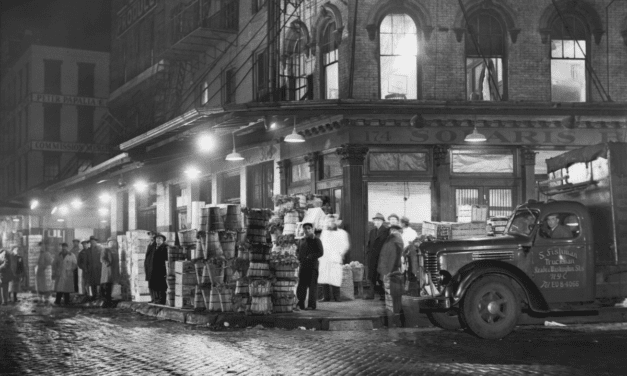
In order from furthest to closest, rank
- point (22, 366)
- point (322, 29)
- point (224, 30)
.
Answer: point (224, 30)
point (322, 29)
point (22, 366)

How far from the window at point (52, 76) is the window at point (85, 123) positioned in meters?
2.08

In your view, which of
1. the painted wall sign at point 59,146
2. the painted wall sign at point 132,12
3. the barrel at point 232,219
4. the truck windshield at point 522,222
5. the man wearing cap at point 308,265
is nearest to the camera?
the truck windshield at point 522,222

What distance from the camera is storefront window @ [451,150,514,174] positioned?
2172cm

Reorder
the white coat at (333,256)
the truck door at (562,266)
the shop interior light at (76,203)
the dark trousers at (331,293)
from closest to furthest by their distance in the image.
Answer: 1. the truck door at (562,266)
2. the white coat at (333,256)
3. the dark trousers at (331,293)
4. the shop interior light at (76,203)

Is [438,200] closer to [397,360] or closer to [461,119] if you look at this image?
[461,119]

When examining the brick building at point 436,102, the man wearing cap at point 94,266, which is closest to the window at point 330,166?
the brick building at point 436,102

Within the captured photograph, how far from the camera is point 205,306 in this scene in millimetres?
17844

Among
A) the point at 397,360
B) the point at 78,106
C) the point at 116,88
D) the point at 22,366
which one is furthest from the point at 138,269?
the point at 78,106

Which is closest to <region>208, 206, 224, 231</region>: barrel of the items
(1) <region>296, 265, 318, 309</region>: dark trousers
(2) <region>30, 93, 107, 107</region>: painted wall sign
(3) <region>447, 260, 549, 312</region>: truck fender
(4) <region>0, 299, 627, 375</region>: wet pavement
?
(1) <region>296, 265, 318, 309</region>: dark trousers

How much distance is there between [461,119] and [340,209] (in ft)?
13.1

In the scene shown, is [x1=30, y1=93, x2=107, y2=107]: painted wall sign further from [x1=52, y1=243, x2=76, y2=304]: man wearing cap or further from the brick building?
the brick building

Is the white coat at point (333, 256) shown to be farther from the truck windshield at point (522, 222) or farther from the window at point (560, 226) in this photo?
the window at point (560, 226)

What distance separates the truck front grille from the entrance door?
8649 mm

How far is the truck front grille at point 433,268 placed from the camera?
517 inches
